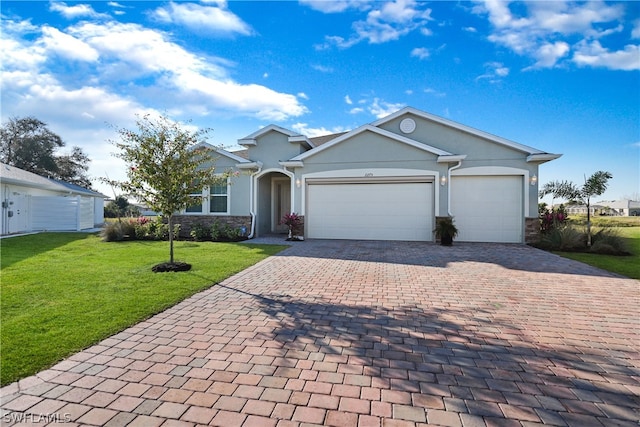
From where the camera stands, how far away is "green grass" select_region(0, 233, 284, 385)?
3417 mm

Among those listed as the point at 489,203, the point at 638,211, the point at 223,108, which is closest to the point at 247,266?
the point at 223,108

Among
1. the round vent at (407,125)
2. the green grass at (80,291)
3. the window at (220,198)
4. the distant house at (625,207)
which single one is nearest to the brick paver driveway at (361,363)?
the green grass at (80,291)

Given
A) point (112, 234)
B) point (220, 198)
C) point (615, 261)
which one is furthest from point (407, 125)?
point (112, 234)

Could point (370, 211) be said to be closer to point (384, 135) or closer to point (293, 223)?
point (384, 135)

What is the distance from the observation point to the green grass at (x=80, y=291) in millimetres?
3417

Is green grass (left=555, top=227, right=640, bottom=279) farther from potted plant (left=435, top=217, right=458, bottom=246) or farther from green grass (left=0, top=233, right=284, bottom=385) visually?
green grass (left=0, top=233, right=284, bottom=385)

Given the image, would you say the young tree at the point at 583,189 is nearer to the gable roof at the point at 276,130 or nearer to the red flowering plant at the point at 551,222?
the red flowering plant at the point at 551,222

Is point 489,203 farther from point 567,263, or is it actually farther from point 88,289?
point 88,289

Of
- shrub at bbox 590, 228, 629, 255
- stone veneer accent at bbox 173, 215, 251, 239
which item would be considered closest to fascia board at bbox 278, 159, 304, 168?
stone veneer accent at bbox 173, 215, 251, 239

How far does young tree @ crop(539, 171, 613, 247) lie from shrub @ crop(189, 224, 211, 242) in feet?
48.8

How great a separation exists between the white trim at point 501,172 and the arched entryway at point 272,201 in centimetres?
854

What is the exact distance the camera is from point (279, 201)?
58.6 ft

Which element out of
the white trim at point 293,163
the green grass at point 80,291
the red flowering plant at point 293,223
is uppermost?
the white trim at point 293,163

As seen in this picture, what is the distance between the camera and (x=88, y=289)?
562 centimetres
